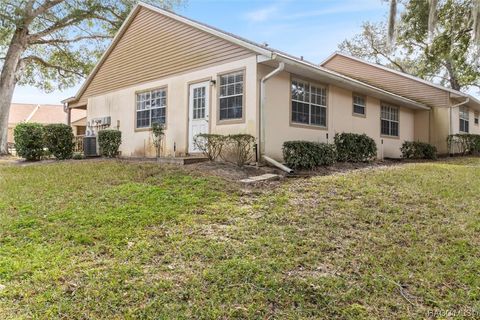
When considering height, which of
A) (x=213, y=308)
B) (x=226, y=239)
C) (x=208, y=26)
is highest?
(x=208, y=26)

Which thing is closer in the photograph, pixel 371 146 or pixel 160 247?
pixel 160 247

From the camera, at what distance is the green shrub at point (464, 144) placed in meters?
16.1

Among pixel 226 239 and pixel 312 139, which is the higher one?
pixel 312 139

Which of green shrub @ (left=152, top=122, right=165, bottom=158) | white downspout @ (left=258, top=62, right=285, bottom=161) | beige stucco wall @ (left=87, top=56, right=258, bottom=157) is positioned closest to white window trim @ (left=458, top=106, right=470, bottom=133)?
white downspout @ (left=258, top=62, right=285, bottom=161)

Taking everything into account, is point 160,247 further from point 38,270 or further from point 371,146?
point 371,146

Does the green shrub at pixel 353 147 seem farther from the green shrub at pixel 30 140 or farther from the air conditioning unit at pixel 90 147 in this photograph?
the green shrub at pixel 30 140

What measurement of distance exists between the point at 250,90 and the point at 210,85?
159 cm

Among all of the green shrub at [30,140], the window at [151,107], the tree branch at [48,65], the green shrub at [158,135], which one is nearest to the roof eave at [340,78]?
the green shrub at [158,135]

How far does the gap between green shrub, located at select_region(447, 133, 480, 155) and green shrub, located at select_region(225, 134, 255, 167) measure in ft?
36.7

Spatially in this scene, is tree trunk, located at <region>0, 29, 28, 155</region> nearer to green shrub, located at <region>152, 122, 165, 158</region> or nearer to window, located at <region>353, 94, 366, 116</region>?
green shrub, located at <region>152, 122, 165, 158</region>

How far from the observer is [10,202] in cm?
622

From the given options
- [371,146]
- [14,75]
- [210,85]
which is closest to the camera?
[210,85]

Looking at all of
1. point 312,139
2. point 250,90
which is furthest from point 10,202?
point 312,139

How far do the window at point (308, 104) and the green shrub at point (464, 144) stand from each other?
8246mm
